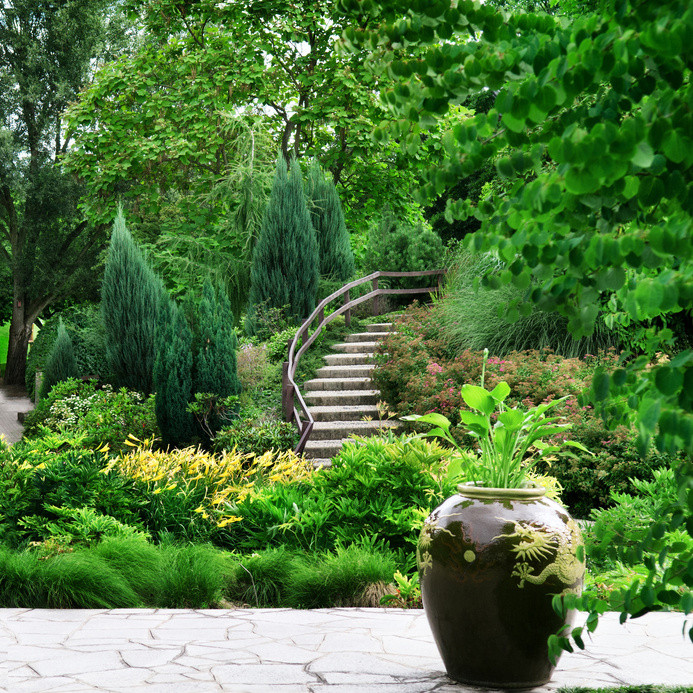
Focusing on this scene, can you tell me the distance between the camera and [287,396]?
34.7ft

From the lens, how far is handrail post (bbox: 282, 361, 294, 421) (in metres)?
10.5

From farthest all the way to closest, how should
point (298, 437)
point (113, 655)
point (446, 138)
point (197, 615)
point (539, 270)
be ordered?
point (298, 437) < point (197, 615) < point (113, 655) < point (446, 138) < point (539, 270)

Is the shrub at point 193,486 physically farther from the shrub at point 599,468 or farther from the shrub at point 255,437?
the shrub at point 599,468

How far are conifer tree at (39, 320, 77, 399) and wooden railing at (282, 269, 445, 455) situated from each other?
15.4 feet

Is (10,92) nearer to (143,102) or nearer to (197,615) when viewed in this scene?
(143,102)

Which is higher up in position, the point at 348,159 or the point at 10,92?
the point at 10,92

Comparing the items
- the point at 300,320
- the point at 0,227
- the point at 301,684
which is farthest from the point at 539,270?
the point at 0,227

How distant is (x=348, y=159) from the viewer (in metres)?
17.2

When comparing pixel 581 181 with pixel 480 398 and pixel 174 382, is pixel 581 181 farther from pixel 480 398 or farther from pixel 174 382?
pixel 174 382

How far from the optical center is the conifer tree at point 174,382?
403 inches

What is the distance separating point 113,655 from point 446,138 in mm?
3555

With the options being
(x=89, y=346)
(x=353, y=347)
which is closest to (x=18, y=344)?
(x=89, y=346)

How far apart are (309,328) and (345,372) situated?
1.87 m

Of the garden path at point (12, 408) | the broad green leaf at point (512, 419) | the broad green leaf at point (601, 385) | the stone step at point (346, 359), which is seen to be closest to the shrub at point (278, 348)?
the stone step at point (346, 359)
